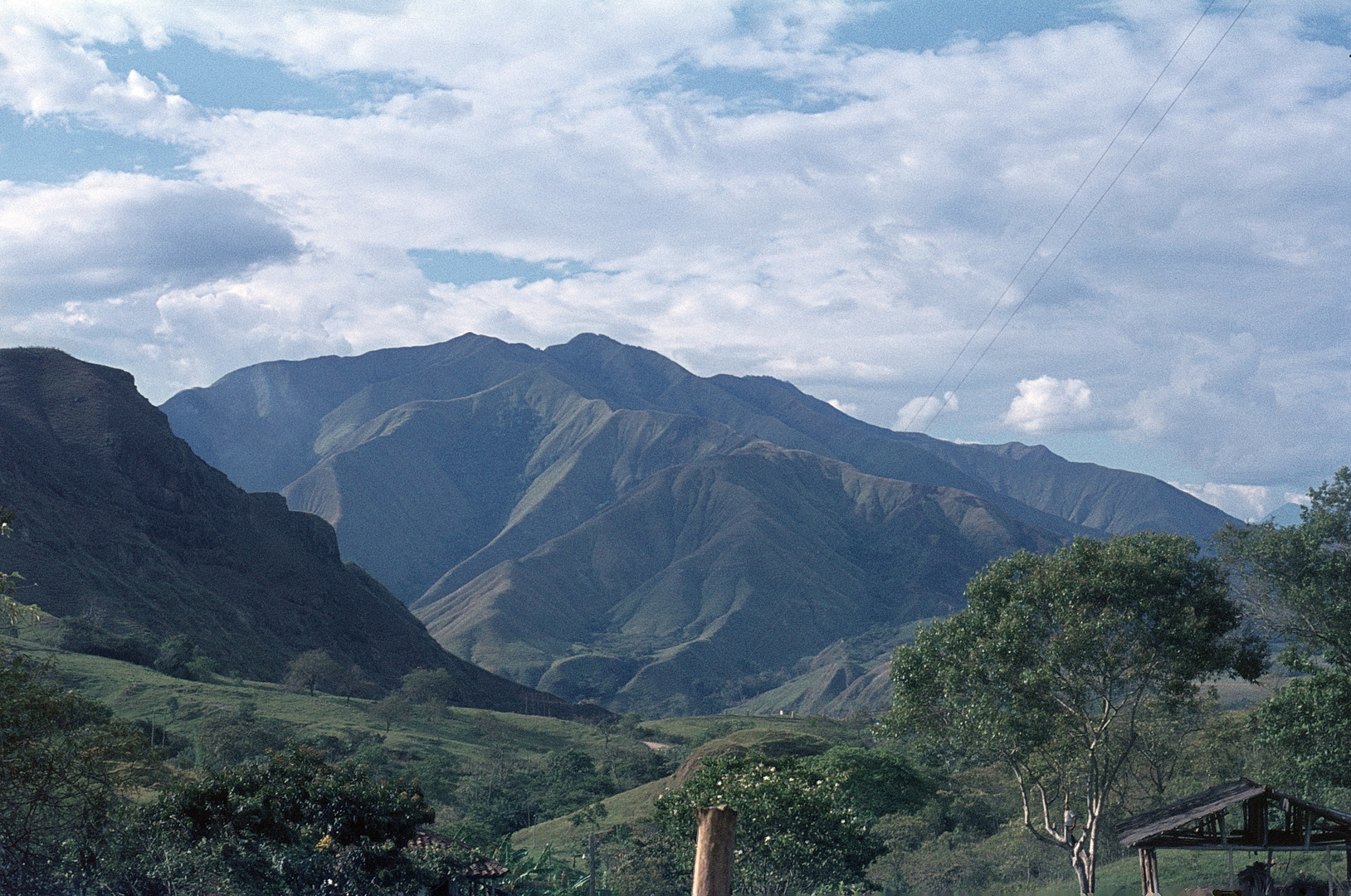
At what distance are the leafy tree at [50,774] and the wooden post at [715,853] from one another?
14868 millimetres

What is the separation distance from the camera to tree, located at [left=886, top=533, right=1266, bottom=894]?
25531mm

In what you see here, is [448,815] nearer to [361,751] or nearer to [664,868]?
[361,751]

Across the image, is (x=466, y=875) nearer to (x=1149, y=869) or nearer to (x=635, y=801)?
(x=1149, y=869)

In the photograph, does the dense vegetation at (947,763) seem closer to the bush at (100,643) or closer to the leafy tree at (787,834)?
the leafy tree at (787,834)

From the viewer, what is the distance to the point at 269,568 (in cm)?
12238

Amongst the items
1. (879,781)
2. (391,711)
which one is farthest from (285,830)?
(391,711)

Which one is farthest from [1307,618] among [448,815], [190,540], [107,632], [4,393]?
[4,393]

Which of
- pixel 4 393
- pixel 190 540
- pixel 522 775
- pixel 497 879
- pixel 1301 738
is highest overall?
pixel 4 393

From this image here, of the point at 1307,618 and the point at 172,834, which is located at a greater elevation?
the point at 1307,618

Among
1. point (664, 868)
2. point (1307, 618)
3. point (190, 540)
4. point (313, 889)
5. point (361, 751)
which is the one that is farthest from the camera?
point (190, 540)

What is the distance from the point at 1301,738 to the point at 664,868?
65.1 feet

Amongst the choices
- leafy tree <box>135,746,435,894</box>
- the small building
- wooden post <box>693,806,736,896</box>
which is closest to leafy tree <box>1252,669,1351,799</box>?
the small building

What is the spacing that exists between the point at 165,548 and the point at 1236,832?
108946 mm

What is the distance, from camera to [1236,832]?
82.5ft
